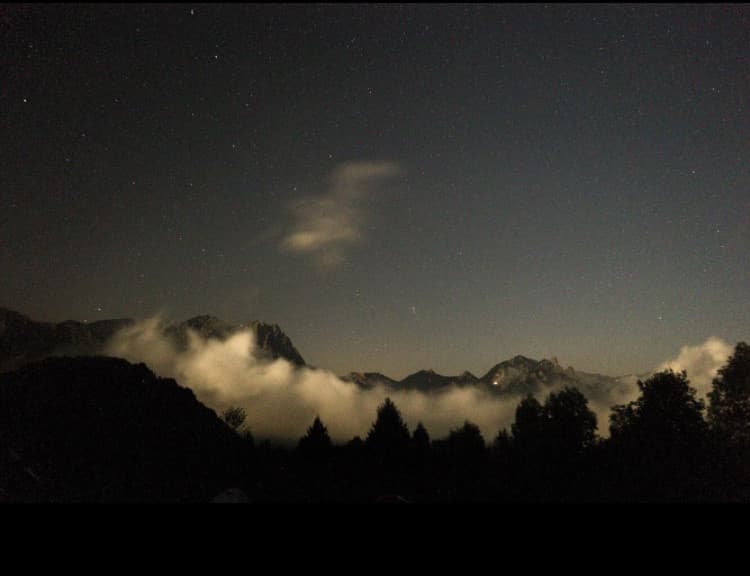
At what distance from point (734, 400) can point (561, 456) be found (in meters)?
22.7

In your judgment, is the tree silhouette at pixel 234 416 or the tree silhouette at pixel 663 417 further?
the tree silhouette at pixel 234 416

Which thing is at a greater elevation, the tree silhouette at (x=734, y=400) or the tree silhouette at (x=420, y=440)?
the tree silhouette at (x=734, y=400)

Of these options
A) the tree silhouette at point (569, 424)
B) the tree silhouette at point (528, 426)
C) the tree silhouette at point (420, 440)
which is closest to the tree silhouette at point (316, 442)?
the tree silhouette at point (420, 440)

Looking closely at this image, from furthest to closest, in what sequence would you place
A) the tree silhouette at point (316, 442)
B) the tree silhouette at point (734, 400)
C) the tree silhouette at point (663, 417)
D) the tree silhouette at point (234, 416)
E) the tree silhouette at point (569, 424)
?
the tree silhouette at point (234, 416), the tree silhouette at point (316, 442), the tree silhouette at point (569, 424), the tree silhouette at point (663, 417), the tree silhouette at point (734, 400)

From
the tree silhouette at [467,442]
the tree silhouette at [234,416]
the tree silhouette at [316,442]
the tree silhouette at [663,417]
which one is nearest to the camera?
the tree silhouette at [663,417]

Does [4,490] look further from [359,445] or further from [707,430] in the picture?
[707,430]

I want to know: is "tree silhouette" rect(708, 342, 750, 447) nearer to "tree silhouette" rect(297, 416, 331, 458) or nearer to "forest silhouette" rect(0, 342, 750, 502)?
"forest silhouette" rect(0, 342, 750, 502)

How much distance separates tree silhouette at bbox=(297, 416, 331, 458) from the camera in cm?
8819

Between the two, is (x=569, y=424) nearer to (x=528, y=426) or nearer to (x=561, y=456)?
(x=561, y=456)

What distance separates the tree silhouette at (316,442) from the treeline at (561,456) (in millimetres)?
194

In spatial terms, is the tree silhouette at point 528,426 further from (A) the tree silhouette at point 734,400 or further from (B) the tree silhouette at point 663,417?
(A) the tree silhouette at point 734,400

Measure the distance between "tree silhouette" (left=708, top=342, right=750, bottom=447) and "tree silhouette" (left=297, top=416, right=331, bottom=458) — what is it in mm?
62630

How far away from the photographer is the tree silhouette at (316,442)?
289 ft

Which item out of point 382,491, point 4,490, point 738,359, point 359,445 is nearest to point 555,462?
point 738,359
